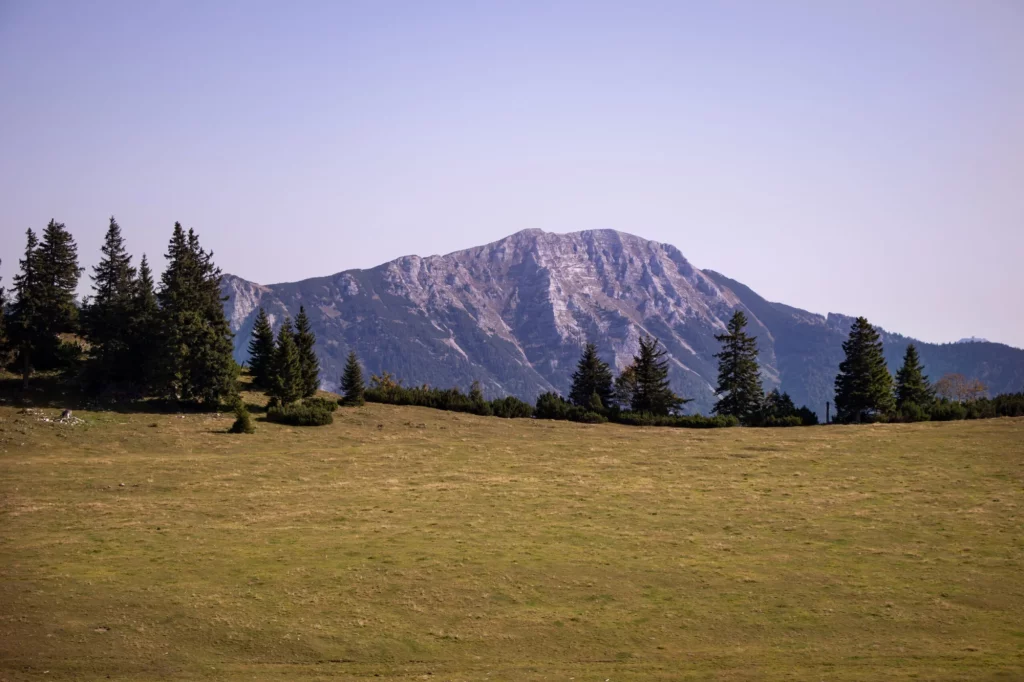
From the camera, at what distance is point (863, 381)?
95125mm

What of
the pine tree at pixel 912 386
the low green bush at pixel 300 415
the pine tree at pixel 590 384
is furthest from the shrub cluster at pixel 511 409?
the pine tree at pixel 912 386

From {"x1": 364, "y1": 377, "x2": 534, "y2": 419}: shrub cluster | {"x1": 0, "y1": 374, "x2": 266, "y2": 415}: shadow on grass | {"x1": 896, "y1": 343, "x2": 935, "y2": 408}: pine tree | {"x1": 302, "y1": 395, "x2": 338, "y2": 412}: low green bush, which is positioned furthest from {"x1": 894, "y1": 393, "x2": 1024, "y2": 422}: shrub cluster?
{"x1": 0, "y1": 374, "x2": 266, "y2": 415}: shadow on grass

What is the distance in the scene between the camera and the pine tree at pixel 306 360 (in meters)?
87.2

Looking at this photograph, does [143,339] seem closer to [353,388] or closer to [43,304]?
[43,304]

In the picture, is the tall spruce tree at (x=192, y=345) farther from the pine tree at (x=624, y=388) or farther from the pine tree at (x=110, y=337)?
the pine tree at (x=624, y=388)

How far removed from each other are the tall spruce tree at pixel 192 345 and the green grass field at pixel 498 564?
11829 millimetres

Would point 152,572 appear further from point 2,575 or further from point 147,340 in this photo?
point 147,340

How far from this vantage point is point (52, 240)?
8325 centimetres

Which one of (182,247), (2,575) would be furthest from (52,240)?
(2,575)

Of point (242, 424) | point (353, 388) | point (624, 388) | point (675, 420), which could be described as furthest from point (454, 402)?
point (242, 424)

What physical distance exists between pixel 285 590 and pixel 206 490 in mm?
20674

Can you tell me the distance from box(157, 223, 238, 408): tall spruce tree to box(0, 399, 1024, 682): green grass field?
38.8 ft

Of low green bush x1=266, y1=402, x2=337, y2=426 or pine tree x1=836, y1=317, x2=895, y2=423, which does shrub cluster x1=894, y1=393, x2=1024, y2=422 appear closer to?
pine tree x1=836, y1=317, x2=895, y2=423

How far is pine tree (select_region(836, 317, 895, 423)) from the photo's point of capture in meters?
94.6
